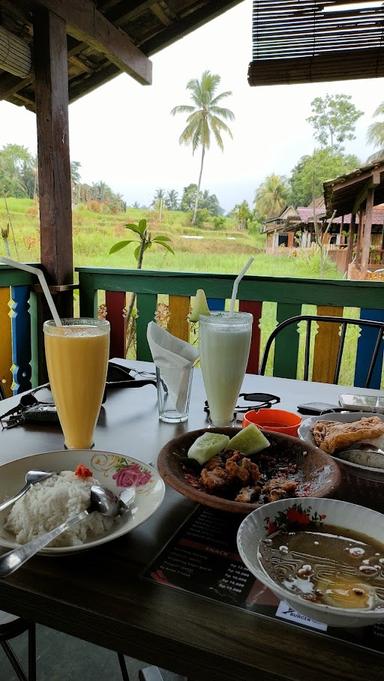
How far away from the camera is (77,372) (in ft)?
2.93

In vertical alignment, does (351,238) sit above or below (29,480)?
above

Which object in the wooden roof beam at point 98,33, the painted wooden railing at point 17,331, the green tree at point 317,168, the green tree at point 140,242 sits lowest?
the painted wooden railing at point 17,331

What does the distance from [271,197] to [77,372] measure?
30.5ft

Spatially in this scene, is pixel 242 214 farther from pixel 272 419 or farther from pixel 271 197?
pixel 272 419

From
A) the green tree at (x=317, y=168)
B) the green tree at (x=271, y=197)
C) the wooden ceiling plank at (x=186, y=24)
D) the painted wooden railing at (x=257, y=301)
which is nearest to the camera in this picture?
the painted wooden railing at (x=257, y=301)

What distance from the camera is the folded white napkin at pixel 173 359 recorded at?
1059 mm

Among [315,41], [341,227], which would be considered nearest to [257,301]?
[315,41]

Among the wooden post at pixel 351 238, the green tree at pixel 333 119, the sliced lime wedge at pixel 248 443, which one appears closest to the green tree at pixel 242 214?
the wooden post at pixel 351 238

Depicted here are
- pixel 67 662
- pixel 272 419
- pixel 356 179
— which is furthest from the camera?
pixel 356 179

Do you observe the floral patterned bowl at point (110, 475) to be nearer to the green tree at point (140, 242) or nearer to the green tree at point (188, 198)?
the green tree at point (140, 242)

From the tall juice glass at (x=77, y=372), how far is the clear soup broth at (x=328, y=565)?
0.49m

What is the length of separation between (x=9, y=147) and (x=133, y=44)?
5.44 meters

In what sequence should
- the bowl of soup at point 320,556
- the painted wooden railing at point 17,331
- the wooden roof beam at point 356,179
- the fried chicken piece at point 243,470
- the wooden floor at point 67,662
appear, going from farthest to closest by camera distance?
the wooden roof beam at point 356,179 → the painted wooden railing at point 17,331 → the wooden floor at point 67,662 → the fried chicken piece at point 243,470 → the bowl of soup at point 320,556

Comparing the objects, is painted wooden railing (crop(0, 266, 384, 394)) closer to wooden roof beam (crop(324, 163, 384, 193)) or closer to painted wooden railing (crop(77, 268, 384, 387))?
painted wooden railing (crop(77, 268, 384, 387))
